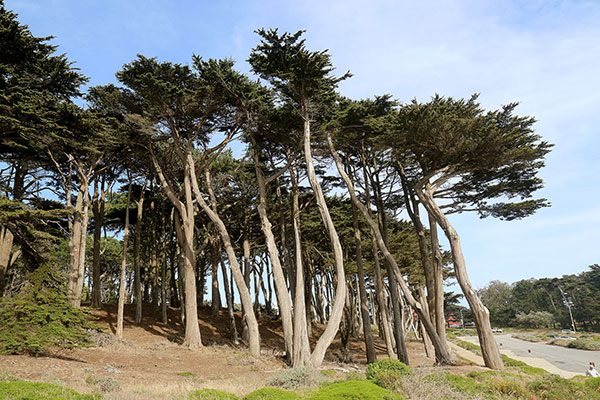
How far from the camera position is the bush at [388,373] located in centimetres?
829

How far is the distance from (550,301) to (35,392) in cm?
9458

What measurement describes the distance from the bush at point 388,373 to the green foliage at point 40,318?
8.98 metres

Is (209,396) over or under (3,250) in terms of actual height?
under

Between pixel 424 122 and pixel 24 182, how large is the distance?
62.9ft

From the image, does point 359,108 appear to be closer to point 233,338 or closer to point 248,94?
point 248,94

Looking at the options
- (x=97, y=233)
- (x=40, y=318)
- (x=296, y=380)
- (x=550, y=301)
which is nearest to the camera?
(x=296, y=380)

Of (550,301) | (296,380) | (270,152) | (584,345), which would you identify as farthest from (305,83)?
(550,301)

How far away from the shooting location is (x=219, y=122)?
1789 centimetres

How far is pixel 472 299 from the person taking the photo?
1338 centimetres

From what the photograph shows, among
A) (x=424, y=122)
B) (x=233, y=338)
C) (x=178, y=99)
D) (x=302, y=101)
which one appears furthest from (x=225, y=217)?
(x=424, y=122)

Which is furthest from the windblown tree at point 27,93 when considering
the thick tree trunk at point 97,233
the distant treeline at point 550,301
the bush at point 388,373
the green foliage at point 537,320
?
the green foliage at point 537,320

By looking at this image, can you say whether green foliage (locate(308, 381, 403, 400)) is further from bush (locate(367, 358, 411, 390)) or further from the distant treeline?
the distant treeline

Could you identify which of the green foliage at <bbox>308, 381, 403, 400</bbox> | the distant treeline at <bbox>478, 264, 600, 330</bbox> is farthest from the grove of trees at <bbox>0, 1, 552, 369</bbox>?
the distant treeline at <bbox>478, 264, 600, 330</bbox>

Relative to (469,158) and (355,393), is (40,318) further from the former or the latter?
(469,158)
